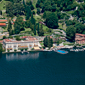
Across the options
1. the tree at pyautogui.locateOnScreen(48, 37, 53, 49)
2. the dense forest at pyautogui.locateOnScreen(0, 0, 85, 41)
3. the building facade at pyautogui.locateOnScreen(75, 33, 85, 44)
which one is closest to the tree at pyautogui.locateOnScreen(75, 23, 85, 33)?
the dense forest at pyautogui.locateOnScreen(0, 0, 85, 41)

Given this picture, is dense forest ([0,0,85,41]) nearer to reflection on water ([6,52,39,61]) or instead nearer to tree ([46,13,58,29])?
tree ([46,13,58,29])

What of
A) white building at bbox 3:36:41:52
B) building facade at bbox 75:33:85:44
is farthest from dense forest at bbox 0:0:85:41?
white building at bbox 3:36:41:52

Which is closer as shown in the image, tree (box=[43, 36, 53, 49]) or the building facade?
tree (box=[43, 36, 53, 49])

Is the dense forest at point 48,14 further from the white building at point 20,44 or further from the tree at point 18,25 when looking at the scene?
the white building at point 20,44

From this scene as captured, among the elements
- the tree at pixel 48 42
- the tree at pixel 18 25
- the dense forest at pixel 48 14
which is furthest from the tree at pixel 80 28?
the tree at pixel 18 25

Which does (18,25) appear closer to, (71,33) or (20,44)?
(20,44)

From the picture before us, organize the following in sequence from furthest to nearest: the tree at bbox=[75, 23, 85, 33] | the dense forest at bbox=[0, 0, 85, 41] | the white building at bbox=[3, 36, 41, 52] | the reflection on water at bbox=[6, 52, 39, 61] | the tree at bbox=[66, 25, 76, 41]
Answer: the tree at bbox=[75, 23, 85, 33] < the dense forest at bbox=[0, 0, 85, 41] < the tree at bbox=[66, 25, 76, 41] < the white building at bbox=[3, 36, 41, 52] < the reflection on water at bbox=[6, 52, 39, 61]

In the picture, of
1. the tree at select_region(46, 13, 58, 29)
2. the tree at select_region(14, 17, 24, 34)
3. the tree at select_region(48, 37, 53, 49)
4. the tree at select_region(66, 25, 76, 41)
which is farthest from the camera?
the tree at select_region(46, 13, 58, 29)

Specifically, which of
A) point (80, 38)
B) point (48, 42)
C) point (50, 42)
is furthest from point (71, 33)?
point (48, 42)

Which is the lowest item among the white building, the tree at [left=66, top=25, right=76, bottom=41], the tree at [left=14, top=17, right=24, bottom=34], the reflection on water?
the reflection on water

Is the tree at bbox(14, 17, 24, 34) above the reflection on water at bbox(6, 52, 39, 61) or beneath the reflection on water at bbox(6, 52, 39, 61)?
above
